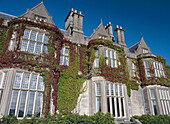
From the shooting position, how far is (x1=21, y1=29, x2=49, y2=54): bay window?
39.7 feet

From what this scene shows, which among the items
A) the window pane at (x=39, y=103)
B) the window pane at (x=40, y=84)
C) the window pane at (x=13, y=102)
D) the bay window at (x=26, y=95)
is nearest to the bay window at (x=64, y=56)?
the window pane at (x=40, y=84)

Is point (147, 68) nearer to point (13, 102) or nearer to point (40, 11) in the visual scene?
point (40, 11)

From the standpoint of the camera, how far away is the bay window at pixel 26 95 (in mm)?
9852

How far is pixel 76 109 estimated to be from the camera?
13.5 m

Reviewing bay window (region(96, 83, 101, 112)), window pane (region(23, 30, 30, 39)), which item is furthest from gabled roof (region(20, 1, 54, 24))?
bay window (region(96, 83, 101, 112))

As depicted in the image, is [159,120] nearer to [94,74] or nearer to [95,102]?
[95,102]

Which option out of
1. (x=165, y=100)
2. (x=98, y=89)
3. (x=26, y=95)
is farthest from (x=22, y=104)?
(x=165, y=100)

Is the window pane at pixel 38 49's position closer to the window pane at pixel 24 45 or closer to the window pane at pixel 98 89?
the window pane at pixel 24 45

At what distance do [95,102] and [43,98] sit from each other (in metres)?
5.36

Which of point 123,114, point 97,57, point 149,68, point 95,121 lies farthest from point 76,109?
point 149,68

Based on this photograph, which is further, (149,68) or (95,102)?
(149,68)

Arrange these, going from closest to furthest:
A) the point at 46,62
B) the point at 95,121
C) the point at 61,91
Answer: the point at 95,121 < the point at 46,62 < the point at 61,91

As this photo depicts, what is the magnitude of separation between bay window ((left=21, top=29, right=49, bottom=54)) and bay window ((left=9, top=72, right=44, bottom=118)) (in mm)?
2397

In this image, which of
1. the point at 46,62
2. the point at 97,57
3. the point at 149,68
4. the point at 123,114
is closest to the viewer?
the point at 46,62
